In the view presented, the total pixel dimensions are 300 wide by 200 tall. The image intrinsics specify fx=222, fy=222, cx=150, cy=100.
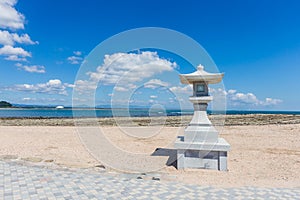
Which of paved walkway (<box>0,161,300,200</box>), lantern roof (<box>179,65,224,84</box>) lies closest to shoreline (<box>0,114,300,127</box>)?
lantern roof (<box>179,65,224,84</box>)

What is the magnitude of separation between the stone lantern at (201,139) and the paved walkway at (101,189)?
5.33ft

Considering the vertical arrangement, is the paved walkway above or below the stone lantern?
below

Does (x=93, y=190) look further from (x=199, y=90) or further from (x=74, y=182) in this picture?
(x=199, y=90)

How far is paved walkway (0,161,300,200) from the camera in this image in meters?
3.94

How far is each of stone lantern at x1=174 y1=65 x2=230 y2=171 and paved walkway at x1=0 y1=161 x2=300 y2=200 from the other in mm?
1626

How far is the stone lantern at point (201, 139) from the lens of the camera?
6168 mm

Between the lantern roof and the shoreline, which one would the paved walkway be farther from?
the shoreline

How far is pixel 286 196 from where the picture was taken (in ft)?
13.5

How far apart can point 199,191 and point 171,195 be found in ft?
2.03

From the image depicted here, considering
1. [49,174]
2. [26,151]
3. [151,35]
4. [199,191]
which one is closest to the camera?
[199,191]

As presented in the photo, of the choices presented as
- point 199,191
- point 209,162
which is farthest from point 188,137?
point 199,191

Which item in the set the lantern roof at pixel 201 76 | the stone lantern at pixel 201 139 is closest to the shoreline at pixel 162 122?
the stone lantern at pixel 201 139

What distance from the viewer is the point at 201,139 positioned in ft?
20.7

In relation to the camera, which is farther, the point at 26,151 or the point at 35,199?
the point at 26,151
